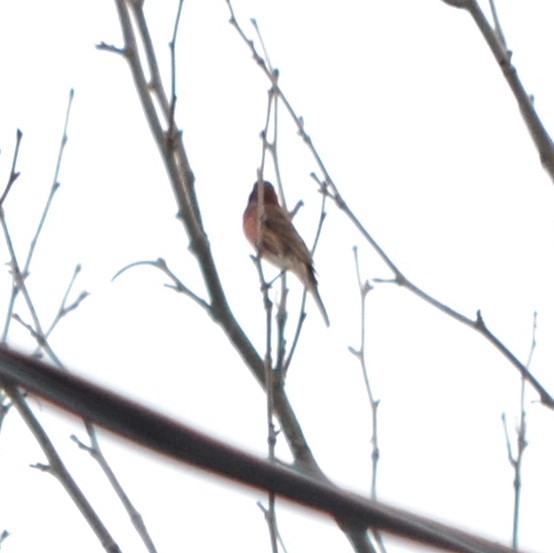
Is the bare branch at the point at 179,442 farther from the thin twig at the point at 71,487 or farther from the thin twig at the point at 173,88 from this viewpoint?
the thin twig at the point at 173,88

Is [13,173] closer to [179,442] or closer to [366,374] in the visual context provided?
Answer: [366,374]

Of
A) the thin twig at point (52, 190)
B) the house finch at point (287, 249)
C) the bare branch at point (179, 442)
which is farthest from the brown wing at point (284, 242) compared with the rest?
the bare branch at point (179, 442)

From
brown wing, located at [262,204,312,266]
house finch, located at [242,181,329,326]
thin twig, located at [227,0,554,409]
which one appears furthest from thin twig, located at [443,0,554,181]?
brown wing, located at [262,204,312,266]

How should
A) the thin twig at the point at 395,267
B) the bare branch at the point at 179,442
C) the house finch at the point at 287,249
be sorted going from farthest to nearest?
the house finch at the point at 287,249, the thin twig at the point at 395,267, the bare branch at the point at 179,442

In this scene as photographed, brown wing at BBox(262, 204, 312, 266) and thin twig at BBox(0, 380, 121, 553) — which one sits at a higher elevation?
brown wing at BBox(262, 204, 312, 266)

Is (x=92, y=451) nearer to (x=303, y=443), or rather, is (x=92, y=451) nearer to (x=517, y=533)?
(x=303, y=443)

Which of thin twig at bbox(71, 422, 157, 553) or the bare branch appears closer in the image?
the bare branch

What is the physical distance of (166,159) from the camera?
11.2 feet

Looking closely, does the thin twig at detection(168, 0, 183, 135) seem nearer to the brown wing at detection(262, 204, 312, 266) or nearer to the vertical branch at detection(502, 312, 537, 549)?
the vertical branch at detection(502, 312, 537, 549)

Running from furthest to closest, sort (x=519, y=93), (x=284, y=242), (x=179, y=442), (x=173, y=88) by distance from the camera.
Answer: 1. (x=284, y=242)
2. (x=173, y=88)
3. (x=519, y=93)
4. (x=179, y=442)

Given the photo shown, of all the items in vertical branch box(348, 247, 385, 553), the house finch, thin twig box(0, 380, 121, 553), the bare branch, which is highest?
the house finch

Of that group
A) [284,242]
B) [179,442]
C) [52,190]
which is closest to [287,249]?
[284,242]

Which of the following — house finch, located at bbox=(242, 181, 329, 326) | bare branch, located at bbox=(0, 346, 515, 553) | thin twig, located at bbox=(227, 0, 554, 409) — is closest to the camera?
bare branch, located at bbox=(0, 346, 515, 553)

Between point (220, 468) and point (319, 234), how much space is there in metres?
2.81
